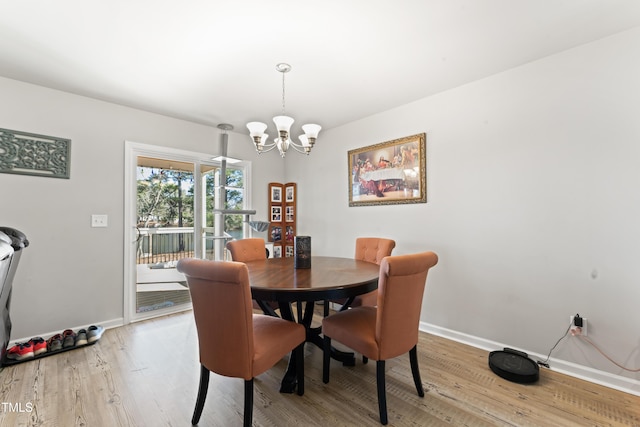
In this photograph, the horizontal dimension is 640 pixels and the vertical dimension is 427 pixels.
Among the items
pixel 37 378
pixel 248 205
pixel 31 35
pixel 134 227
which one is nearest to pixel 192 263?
pixel 37 378

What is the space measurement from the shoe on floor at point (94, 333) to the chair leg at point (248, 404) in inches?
81.5

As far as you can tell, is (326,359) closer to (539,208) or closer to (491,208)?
(491,208)

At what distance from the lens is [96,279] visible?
287 cm

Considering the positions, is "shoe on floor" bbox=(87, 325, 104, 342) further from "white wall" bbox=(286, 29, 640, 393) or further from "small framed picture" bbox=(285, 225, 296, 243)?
"white wall" bbox=(286, 29, 640, 393)

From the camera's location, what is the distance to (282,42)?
77.1 inches

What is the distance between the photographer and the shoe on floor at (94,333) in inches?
100.0

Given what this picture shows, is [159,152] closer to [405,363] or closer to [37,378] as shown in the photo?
[37,378]

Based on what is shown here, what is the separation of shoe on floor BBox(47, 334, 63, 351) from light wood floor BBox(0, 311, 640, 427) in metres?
0.09

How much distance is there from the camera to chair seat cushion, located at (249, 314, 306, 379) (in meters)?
1.46

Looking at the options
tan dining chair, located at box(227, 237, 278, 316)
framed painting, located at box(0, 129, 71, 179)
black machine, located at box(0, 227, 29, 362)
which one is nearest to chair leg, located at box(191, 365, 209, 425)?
tan dining chair, located at box(227, 237, 278, 316)

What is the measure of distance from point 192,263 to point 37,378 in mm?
1800

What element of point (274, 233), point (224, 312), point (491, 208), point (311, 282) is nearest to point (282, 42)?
point (311, 282)

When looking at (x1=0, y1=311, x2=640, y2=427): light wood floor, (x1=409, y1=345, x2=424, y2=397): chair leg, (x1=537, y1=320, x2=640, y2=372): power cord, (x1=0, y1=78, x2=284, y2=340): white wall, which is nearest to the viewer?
(x1=0, y1=311, x2=640, y2=427): light wood floor

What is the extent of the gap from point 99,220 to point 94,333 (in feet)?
3.70
